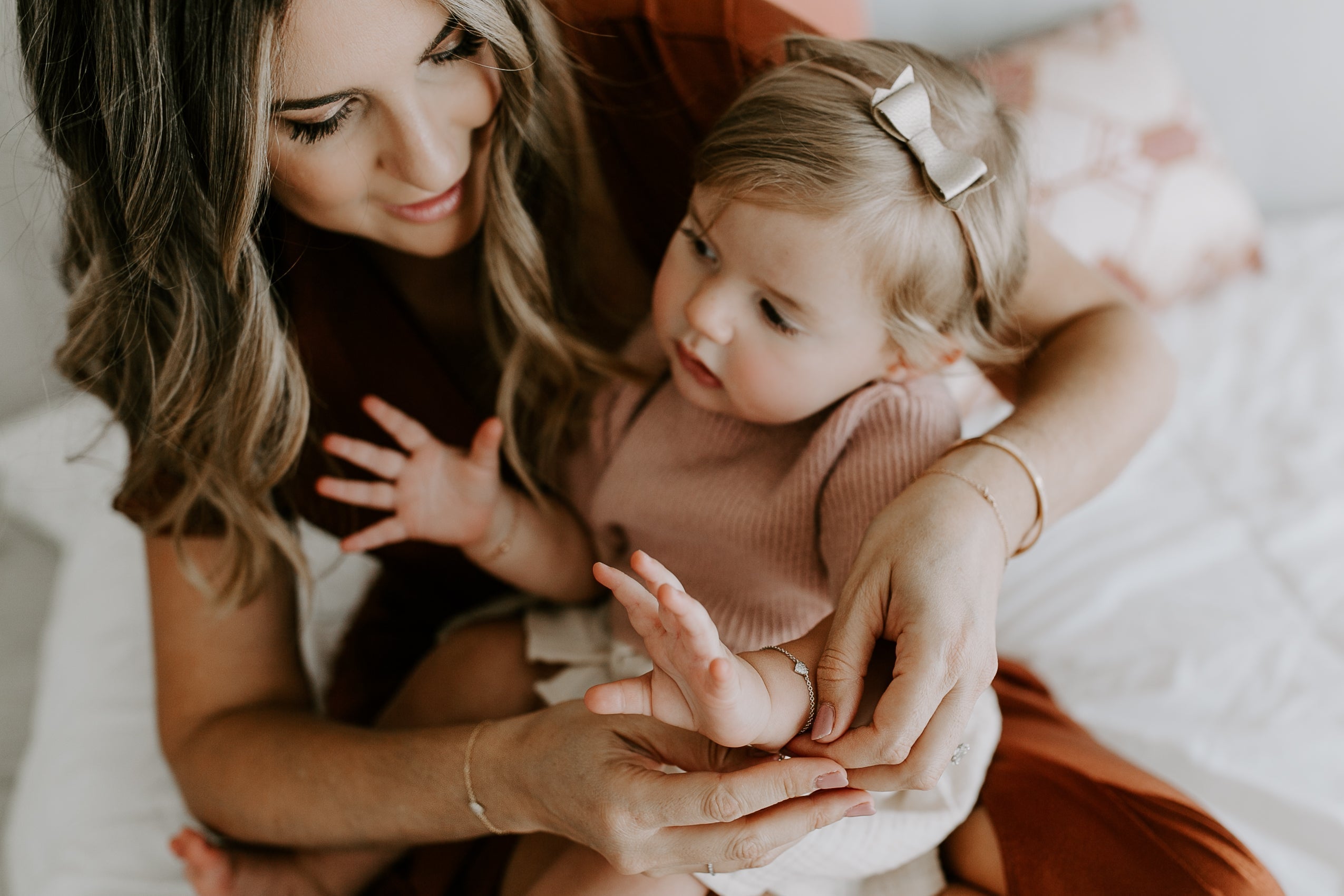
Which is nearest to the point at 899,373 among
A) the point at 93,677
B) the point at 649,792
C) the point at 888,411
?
the point at 888,411

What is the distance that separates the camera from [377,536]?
918mm

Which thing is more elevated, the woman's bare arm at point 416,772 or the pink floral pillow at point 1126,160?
the pink floral pillow at point 1126,160

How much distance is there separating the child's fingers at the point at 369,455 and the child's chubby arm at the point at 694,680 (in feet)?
1.33

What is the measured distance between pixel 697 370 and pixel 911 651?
353mm

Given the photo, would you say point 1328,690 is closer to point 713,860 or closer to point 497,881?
point 713,860

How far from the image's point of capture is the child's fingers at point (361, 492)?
904mm

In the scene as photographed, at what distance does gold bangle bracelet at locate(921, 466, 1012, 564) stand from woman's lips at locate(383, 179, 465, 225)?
50 centimetres

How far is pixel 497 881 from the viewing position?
964 mm

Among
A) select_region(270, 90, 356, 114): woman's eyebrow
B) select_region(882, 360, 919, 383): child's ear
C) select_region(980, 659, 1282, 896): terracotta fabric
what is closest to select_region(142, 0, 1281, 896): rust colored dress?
select_region(980, 659, 1282, 896): terracotta fabric

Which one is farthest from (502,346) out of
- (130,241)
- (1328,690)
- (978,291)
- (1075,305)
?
(1328,690)

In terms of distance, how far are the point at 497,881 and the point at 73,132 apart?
2.63 feet

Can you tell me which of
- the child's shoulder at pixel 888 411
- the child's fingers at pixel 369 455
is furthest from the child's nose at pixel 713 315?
the child's fingers at pixel 369 455

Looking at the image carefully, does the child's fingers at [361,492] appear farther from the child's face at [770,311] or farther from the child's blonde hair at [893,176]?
the child's blonde hair at [893,176]

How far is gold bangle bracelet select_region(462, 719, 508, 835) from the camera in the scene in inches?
32.2
